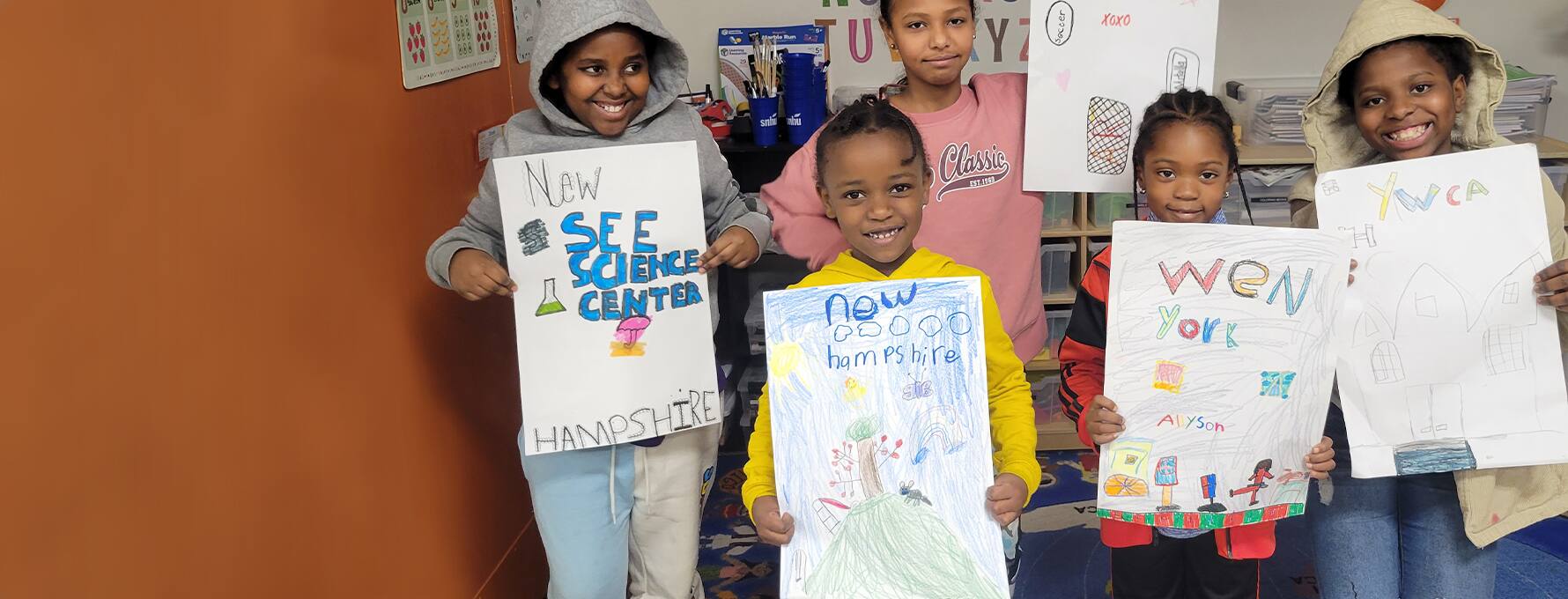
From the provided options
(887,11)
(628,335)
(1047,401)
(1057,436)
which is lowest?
(1057,436)

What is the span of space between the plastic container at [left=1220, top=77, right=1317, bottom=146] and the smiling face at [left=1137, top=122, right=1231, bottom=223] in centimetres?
163

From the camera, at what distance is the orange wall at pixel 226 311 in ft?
3.67

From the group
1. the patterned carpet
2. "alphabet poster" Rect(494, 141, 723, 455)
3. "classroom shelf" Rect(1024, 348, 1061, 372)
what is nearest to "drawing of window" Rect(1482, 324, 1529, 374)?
the patterned carpet

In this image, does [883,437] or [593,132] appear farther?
[593,132]

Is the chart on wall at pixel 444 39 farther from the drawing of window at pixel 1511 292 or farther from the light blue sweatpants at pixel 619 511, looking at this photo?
the drawing of window at pixel 1511 292

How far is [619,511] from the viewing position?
1.78 meters

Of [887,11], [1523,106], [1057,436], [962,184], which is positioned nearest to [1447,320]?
[962,184]

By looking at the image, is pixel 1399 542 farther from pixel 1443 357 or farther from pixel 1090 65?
pixel 1090 65

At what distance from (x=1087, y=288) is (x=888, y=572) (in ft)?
1.76

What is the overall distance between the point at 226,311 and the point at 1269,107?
8.76 ft

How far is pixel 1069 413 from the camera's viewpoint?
5.21 feet

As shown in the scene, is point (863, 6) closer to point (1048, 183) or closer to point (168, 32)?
point (1048, 183)

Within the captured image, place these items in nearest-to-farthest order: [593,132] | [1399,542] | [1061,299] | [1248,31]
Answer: [1399,542], [593,132], [1061,299], [1248,31]

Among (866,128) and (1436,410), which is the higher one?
(866,128)
